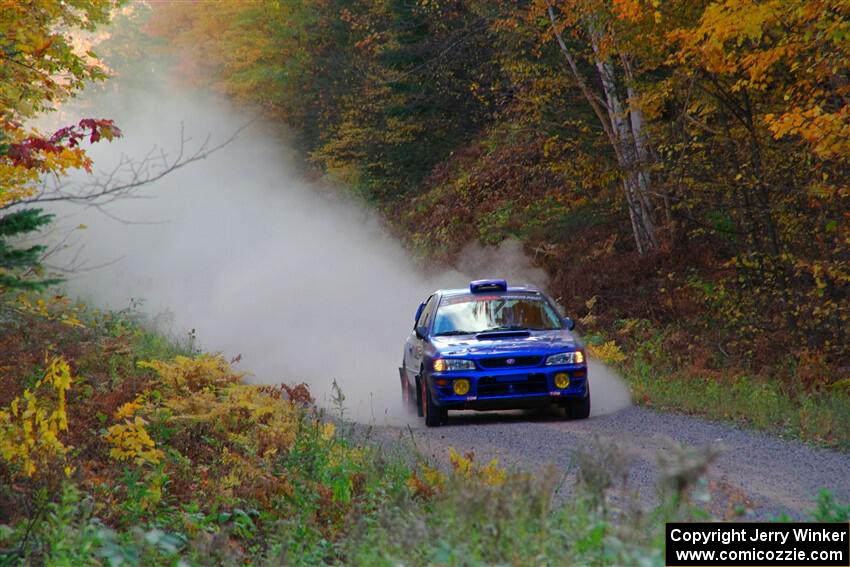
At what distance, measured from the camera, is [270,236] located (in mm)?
44562

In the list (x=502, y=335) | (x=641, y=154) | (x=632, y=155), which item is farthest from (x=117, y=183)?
(x=632, y=155)

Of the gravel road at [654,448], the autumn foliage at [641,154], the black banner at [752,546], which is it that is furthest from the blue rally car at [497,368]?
the black banner at [752,546]

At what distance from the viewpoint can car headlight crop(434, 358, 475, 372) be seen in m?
15.3

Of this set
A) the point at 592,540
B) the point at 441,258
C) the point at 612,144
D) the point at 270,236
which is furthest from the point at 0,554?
the point at 270,236

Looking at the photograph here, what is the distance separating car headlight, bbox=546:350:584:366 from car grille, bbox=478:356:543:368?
0.13m

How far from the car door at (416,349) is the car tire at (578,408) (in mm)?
2038

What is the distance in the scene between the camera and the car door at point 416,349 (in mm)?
16438

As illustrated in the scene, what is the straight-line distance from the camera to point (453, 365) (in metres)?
15.3

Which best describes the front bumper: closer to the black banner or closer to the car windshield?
the car windshield

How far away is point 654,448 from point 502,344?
3.01 m

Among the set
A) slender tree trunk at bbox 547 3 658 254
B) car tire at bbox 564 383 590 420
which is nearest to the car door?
car tire at bbox 564 383 590 420

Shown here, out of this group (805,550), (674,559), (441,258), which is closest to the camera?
(674,559)

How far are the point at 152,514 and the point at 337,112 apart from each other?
1558 inches

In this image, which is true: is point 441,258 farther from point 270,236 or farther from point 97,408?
point 97,408
